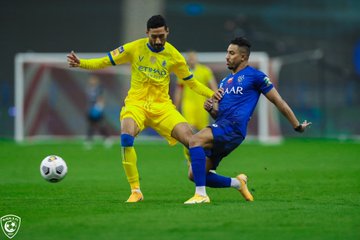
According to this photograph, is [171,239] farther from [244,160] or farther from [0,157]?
[0,157]

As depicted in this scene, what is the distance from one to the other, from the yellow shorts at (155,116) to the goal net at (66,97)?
15366 mm

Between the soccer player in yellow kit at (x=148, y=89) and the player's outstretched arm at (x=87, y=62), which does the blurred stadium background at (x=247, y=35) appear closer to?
the soccer player in yellow kit at (x=148, y=89)

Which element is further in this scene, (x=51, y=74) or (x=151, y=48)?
(x=51, y=74)

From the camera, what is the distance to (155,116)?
11508mm

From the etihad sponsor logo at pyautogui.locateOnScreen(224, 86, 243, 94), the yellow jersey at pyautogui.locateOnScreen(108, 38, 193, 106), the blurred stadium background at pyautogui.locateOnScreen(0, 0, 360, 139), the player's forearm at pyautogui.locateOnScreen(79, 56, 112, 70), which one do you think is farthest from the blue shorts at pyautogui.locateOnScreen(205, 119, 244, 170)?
the blurred stadium background at pyautogui.locateOnScreen(0, 0, 360, 139)

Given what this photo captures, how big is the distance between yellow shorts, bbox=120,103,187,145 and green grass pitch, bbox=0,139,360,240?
934mm

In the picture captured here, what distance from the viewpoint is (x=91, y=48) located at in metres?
31.0

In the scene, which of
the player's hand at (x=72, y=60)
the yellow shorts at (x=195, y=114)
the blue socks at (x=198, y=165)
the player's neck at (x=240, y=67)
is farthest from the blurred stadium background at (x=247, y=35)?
the blue socks at (x=198, y=165)

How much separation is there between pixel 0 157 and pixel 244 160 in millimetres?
5657

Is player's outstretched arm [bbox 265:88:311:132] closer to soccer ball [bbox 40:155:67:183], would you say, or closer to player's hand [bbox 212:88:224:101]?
player's hand [bbox 212:88:224:101]

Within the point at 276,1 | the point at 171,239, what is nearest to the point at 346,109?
the point at 276,1

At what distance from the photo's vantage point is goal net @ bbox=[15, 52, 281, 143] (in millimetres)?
27188

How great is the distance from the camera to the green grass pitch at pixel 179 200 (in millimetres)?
8273

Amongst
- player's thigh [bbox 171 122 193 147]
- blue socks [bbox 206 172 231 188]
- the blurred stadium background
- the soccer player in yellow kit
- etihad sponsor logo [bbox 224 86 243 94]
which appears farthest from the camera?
the blurred stadium background
